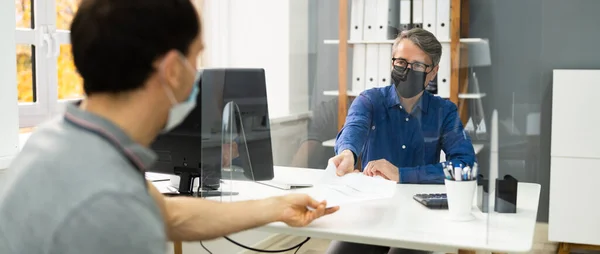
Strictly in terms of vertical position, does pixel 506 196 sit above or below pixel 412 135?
below

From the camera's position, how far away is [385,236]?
1689 mm

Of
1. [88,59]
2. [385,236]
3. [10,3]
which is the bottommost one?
[385,236]

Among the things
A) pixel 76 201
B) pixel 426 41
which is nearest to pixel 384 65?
pixel 426 41

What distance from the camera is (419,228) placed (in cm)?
176

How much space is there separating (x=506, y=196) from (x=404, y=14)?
26.3 inches

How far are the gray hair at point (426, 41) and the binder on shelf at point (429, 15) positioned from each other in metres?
0.03

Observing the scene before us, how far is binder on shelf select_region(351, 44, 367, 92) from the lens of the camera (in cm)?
231

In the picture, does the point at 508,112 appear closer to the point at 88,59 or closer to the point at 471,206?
the point at 471,206

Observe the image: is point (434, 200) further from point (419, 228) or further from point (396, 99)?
point (396, 99)

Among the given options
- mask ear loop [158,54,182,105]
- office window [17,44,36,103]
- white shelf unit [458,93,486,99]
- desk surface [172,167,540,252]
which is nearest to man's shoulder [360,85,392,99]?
white shelf unit [458,93,486,99]

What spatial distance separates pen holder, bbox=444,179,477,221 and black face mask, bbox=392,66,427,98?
425 mm

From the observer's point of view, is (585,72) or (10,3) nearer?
(10,3)

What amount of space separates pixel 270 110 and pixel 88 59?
4.90 ft

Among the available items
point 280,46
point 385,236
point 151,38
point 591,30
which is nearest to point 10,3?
point 280,46
